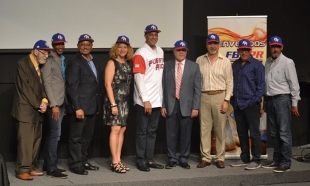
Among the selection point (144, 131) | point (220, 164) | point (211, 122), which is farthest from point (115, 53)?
point (220, 164)

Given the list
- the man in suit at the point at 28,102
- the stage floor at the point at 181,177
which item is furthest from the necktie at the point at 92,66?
the stage floor at the point at 181,177

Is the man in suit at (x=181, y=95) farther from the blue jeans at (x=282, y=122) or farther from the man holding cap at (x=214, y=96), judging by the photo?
the blue jeans at (x=282, y=122)

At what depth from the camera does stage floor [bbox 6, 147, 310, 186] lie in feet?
18.0

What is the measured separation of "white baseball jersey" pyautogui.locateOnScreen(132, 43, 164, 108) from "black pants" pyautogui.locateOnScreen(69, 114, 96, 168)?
0.58 m

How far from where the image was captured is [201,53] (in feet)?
22.9

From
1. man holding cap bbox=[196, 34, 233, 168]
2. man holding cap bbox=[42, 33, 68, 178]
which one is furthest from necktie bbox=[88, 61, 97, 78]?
man holding cap bbox=[196, 34, 233, 168]

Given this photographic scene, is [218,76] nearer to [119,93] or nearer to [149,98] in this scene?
[149,98]

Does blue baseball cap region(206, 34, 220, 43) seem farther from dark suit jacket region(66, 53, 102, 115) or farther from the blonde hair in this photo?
dark suit jacket region(66, 53, 102, 115)

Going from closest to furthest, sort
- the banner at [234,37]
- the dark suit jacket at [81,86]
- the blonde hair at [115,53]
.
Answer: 1. the dark suit jacket at [81,86]
2. the blonde hair at [115,53]
3. the banner at [234,37]

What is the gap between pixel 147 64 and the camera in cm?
592

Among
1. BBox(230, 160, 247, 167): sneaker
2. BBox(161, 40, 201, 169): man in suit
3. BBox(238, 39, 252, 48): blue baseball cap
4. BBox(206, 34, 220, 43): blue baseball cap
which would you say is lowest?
BBox(230, 160, 247, 167): sneaker

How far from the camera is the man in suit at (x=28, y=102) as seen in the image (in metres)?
5.43

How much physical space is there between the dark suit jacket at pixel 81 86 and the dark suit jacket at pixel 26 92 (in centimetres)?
34

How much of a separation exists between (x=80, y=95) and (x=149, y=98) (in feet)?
2.45
